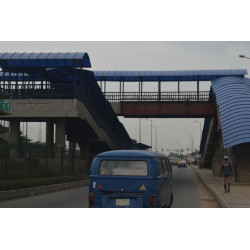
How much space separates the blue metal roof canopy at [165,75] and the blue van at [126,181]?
3886 cm

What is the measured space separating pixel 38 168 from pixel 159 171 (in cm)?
1664

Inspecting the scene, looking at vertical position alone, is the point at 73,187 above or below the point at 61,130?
below

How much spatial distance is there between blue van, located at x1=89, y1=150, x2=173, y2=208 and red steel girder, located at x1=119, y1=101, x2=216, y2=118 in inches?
1401

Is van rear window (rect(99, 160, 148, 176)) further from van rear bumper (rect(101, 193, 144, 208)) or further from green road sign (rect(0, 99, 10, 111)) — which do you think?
green road sign (rect(0, 99, 10, 111))

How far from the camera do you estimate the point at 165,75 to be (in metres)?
50.7

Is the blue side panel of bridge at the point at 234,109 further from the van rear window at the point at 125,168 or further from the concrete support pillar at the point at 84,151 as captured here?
the van rear window at the point at 125,168

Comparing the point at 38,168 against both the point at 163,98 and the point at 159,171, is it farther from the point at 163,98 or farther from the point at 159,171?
the point at 163,98

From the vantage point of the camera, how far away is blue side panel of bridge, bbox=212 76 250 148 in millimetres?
33000

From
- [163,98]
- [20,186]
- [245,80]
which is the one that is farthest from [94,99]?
[20,186]

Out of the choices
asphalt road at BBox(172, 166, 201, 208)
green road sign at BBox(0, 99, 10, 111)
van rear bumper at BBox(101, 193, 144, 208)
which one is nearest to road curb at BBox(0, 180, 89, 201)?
asphalt road at BBox(172, 166, 201, 208)

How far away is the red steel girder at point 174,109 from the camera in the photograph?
157 feet

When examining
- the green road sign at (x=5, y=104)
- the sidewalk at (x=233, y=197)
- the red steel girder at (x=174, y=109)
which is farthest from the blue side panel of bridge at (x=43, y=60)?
the sidewalk at (x=233, y=197)

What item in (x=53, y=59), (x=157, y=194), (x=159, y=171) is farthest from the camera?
(x=53, y=59)

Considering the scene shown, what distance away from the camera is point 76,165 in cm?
3666
